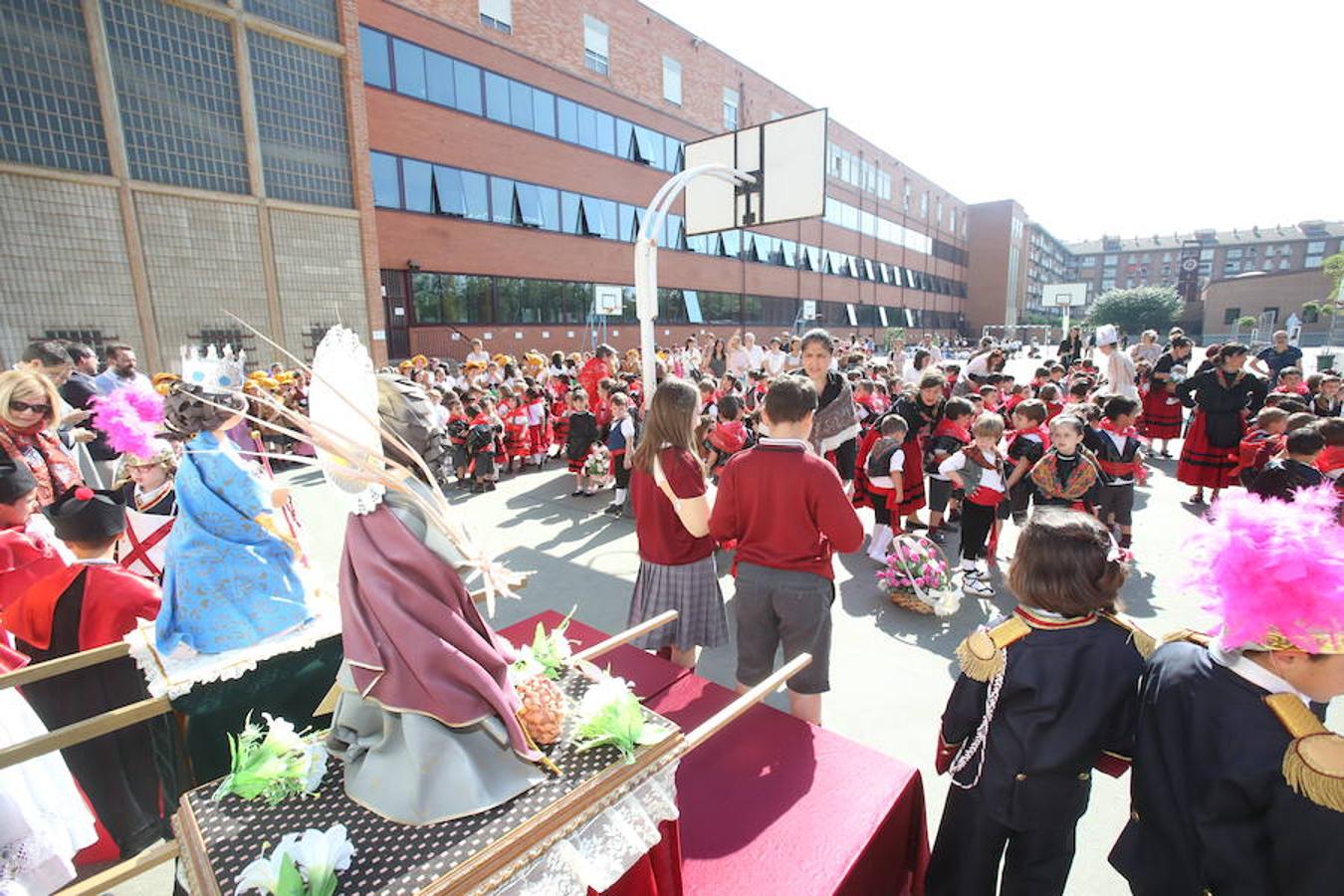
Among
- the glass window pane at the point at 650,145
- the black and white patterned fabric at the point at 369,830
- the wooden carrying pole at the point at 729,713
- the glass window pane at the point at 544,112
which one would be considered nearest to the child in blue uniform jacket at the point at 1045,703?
the wooden carrying pole at the point at 729,713

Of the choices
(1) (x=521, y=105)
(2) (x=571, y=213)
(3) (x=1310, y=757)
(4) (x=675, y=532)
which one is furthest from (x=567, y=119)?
(3) (x=1310, y=757)

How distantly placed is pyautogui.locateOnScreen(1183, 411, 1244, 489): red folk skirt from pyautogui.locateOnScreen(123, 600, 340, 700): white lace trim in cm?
838

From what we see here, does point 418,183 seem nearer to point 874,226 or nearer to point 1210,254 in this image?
point 874,226

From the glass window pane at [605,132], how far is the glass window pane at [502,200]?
13.9ft

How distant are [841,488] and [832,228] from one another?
112 ft

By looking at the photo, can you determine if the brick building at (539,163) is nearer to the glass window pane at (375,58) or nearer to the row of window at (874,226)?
the glass window pane at (375,58)

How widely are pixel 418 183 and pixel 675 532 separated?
15830 mm

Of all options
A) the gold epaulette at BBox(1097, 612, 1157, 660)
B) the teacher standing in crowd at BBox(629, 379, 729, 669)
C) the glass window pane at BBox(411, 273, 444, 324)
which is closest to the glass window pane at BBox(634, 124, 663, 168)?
the glass window pane at BBox(411, 273, 444, 324)

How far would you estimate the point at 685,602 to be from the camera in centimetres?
303

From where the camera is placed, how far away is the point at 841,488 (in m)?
2.48

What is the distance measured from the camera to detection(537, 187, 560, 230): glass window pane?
18.4m

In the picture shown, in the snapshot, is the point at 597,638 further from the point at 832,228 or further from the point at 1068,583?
the point at 832,228

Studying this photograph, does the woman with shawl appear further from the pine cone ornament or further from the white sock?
the pine cone ornament

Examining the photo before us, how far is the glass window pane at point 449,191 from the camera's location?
15.9 meters
